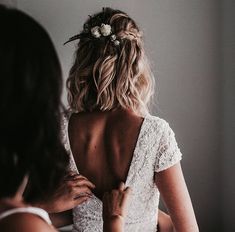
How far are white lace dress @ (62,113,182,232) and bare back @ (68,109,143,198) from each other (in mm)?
22

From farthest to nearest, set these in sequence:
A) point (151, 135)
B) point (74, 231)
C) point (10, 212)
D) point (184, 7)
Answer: point (184, 7), point (74, 231), point (151, 135), point (10, 212)

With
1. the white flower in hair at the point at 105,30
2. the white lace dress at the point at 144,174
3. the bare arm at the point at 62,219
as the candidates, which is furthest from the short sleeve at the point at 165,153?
the bare arm at the point at 62,219

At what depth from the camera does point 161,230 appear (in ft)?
4.47

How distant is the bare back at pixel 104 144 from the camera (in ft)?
3.75

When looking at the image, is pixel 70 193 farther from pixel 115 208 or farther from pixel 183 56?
pixel 183 56

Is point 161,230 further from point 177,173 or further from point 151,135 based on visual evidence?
point 151,135

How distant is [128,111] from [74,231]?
1.53ft

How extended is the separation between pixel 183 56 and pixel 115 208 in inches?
30.5

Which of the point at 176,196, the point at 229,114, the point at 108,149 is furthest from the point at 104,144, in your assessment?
the point at 229,114

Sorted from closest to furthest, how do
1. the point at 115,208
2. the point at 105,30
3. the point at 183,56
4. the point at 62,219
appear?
the point at 115,208 < the point at 105,30 < the point at 62,219 < the point at 183,56

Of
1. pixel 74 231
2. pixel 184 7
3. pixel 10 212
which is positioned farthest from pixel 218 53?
pixel 10 212

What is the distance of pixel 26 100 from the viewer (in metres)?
0.62

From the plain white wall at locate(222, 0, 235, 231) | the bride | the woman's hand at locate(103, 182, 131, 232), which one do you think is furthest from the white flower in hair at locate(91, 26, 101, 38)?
the plain white wall at locate(222, 0, 235, 231)

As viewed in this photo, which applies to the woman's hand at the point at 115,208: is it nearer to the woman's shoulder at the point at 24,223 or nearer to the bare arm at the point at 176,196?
the bare arm at the point at 176,196
